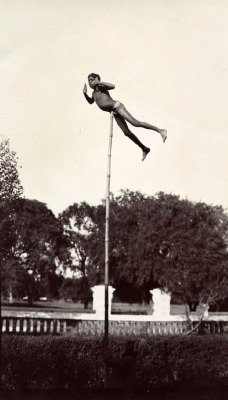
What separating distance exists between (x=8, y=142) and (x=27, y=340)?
423 cm

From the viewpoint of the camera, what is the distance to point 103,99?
691cm

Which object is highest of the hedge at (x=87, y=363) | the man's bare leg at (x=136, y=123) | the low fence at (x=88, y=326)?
the man's bare leg at (x=136, y=123)

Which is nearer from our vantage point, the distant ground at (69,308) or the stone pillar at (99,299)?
the stone pillar at (99,299)

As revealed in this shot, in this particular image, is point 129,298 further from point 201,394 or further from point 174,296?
point 201,394

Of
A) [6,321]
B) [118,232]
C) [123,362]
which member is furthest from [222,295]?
[118,232]

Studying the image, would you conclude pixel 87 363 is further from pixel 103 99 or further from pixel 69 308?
pixel 69 308

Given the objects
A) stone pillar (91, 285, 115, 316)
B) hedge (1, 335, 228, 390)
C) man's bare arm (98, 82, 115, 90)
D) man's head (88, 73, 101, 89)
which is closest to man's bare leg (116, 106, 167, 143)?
man's bare arm (98, 82, 115, 90)

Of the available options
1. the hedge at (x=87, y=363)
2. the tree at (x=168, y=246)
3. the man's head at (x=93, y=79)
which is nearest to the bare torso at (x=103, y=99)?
the man's head at (x=93, y=79)

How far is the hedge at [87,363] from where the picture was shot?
6.70 meters

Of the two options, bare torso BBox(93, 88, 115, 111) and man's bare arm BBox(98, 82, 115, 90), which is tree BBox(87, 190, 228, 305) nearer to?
bare torso BBox(93, 88, 115, 111)

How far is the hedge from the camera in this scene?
6703 mm

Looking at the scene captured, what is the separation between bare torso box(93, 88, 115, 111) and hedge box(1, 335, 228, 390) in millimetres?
3429

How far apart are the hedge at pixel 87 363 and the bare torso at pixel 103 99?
11.3 ft

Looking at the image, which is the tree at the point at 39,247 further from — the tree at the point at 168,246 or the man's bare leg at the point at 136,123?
the man's bare leg at the point at 136,123
